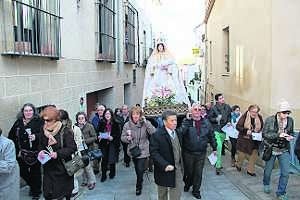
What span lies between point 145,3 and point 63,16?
16.2 meters

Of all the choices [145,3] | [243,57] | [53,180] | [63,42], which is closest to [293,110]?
[243,57]

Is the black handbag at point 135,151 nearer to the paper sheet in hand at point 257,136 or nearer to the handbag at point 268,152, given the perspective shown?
the handbag at point 268,152

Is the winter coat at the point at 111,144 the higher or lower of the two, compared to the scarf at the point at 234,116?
lower

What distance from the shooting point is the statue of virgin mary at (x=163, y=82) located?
1191 centimetres

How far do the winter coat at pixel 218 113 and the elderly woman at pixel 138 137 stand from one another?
254cm

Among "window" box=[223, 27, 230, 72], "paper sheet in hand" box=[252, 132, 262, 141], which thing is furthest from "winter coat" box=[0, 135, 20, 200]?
"window" box=[223, 27, 230, 72]

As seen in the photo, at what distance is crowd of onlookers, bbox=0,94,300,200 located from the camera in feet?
18.4

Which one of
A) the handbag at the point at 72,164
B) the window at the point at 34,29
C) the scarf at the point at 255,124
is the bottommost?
A: the handbag at the point at 72,164

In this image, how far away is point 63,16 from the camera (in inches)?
377

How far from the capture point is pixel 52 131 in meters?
5.62

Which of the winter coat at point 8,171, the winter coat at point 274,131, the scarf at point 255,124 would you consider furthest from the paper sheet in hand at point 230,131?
the winter coat at point 8,171

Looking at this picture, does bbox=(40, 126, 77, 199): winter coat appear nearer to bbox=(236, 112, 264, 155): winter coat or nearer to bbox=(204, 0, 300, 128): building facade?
bbox=(236, 112, 264, 155): winter coat

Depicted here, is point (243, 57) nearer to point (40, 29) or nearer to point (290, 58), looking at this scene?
point (290, 58)

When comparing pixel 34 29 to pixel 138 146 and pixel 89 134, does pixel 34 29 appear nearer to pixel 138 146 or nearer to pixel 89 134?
pixel 89 134
